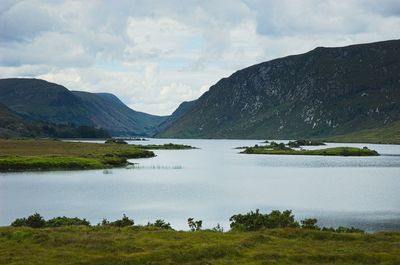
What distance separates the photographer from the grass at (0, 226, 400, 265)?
3847 centimetres

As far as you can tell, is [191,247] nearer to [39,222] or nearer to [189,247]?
[189,247]

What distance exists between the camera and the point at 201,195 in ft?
334

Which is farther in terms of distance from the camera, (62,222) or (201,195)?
(201,195)

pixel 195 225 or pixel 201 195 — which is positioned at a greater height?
pixel 195 225

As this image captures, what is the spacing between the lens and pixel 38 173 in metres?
147

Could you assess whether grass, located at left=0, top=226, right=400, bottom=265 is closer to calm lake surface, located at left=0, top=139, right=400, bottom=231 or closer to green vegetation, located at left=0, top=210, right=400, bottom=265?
green vegetation, located at left=0, top=210, right=400, bottom=265

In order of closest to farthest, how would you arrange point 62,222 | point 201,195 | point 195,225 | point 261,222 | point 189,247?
point 189,247
point 261,222
point 195,225
point 62,222
point 201,195

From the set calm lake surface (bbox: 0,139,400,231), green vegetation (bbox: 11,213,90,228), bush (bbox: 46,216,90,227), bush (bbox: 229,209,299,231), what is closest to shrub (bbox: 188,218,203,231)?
bush (bbox: 229,209,299,231)

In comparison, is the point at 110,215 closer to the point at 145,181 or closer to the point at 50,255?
the point at 50,255

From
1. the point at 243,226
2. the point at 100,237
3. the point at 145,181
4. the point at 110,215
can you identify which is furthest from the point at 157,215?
the point at 145,181

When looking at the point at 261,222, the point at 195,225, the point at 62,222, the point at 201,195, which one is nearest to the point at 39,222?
the point at 62,222

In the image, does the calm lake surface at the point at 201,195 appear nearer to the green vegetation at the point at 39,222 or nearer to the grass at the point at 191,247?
the green vegetation at the point at 39,222

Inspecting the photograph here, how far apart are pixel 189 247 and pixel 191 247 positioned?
17cm

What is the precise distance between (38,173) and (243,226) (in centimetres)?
10429
